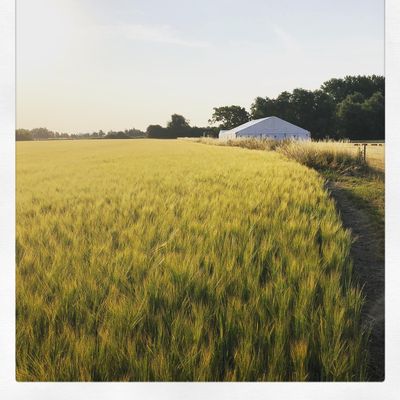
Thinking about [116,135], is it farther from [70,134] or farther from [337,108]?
[337,108]

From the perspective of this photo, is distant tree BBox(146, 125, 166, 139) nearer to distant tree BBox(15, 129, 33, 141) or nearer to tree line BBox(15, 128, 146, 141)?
tree line BBox(15, 128, 146, 141)

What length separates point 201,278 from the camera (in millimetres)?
1410

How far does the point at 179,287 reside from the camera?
1.39 m

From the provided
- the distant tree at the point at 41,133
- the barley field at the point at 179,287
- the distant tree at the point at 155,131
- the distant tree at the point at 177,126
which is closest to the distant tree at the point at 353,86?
the barley field at the point at 179,287

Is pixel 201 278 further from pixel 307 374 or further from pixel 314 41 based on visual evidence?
pixel 314 41

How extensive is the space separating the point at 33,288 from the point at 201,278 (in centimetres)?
66

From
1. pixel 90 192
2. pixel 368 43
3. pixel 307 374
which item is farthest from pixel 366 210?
pixel 90 192

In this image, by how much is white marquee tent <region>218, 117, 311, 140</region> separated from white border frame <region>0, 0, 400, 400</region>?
724 mm

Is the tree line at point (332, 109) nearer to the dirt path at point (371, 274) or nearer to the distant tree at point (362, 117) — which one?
the distant tree at point (362, 117)
